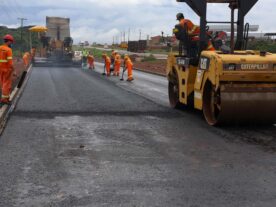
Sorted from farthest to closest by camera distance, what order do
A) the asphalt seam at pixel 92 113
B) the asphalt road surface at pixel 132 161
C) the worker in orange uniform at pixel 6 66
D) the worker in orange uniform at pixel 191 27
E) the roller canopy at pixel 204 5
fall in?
the worker in orange uniform at pixel 6 66, the worker in orange uniform at pixel 191 27, the asphalt seam at pixel 92 113, the roller canopy at pixel 204 5, the asphalt road surface at pixel 132 161

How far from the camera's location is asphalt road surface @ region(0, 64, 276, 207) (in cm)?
504

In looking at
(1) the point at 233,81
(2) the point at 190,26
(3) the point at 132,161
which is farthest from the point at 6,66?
(3) the point at 132,161

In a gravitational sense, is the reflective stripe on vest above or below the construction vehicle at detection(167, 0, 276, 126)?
above

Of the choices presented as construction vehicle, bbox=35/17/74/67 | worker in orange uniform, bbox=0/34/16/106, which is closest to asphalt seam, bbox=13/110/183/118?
worker in orange uniform, bbox=0/34/16/106

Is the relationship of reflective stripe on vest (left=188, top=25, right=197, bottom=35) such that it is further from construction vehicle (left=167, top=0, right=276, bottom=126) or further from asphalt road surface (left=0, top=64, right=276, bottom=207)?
asphalt road surface (left=0, top=64, right=276, bottom=207)

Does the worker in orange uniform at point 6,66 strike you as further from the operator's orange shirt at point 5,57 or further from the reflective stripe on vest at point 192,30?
the reflective stripe on vest at point 192,30

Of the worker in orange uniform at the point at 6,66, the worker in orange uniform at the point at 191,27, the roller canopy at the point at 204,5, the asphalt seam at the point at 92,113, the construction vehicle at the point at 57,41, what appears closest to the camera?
the roller canopy at the point at 204,5

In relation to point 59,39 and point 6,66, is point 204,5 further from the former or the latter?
point 59,39

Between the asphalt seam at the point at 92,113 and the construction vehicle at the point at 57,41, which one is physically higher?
the construction vehicle at the point at 57,41

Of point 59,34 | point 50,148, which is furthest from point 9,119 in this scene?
point 59,34

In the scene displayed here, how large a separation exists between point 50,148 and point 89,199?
2.52m

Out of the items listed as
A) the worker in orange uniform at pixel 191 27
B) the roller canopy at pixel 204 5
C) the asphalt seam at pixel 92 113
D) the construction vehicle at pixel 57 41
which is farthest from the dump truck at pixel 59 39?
the roller canopy at pixel 204 5

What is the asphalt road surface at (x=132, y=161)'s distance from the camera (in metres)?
5.04

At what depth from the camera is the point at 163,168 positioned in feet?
20.3
